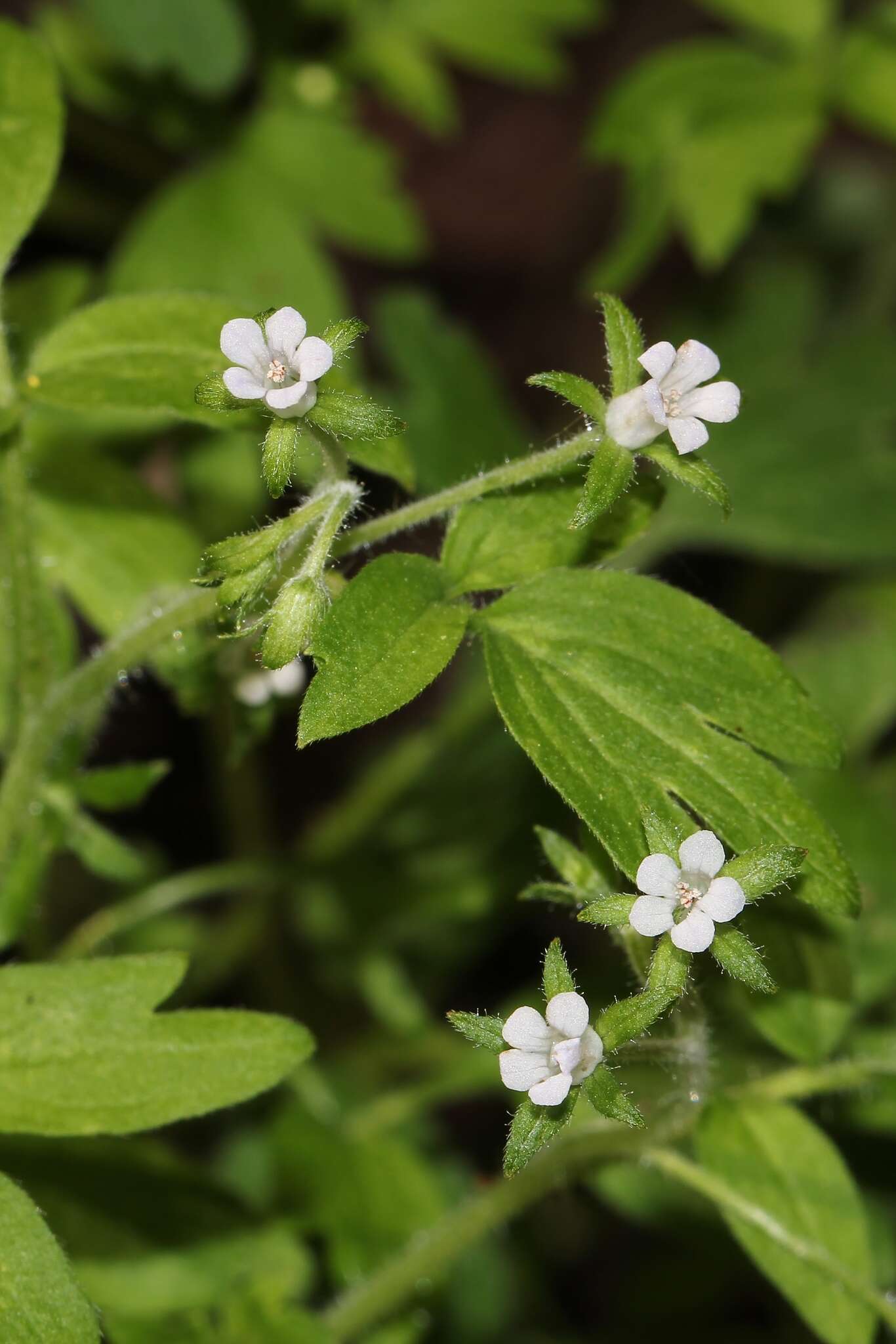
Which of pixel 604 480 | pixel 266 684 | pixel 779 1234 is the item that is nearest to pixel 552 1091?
pixel 604 480

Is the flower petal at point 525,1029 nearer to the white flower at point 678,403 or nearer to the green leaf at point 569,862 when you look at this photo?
the green leaf at point 569,862

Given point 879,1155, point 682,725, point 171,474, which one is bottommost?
point 879,1155

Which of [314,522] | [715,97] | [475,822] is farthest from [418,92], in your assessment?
[314,522]

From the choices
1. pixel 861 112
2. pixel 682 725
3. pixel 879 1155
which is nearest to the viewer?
pixel 682 725

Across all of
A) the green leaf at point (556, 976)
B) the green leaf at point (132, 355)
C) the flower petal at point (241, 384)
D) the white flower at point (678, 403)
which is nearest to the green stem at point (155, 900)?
the green leaf at point (132, 355)

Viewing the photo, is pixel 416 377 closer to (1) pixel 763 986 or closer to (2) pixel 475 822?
(2) pixel 475 822

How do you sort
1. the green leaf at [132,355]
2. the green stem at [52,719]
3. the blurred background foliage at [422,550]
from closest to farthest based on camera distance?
the green stem at [52,719]
the green leaf at [132,355]
the blurred background foliage at [422,550]

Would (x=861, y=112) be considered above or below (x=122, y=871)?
above

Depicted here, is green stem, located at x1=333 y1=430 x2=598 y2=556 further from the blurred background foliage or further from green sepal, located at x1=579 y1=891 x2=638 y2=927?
the blurred background foliage
